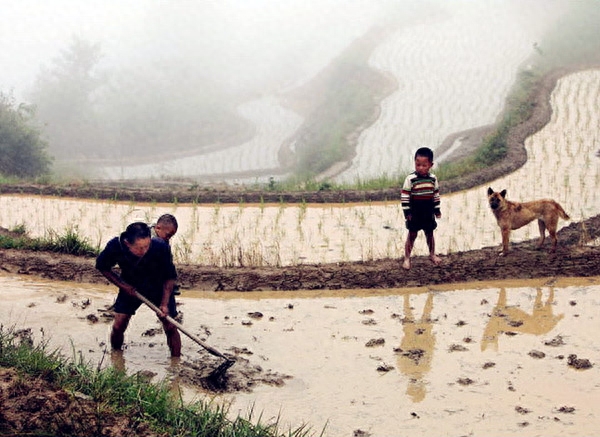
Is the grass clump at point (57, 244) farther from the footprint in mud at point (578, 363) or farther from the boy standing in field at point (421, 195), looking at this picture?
the footprint in mud at point (578, 363)

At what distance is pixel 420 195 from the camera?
24.2 ft

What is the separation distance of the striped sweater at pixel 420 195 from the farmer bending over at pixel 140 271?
8.89 feet

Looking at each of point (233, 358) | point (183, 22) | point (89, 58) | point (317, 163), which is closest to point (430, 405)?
point (233, 358)

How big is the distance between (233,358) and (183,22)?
35.8 meters

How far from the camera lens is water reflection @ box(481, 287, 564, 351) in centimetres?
620

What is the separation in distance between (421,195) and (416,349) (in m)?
1.91

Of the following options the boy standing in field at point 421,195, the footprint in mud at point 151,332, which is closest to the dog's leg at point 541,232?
the boy standing in field at point 421,195

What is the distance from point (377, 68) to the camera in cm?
2419

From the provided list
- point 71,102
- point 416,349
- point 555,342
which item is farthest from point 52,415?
point 71,102

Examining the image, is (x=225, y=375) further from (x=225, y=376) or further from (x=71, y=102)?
(x=71, y=102)

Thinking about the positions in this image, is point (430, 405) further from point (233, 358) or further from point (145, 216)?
point (145, 216)

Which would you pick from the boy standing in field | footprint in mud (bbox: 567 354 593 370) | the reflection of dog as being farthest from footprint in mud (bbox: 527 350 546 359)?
the reflection of dog

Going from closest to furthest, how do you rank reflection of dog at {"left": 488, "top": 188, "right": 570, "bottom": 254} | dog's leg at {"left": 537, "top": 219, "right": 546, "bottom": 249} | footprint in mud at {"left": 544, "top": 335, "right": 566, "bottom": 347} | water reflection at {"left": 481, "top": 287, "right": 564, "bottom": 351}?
footprint in mud at {"left": 544, "top": 335, "right": 566, "bottom": 347}
water reflection at {"left": 481, "top": 287, "right": 564, "bottom": 351}
reflection of dog at {"left": 488, "top": 188, "right": 570, "bottom": 254}
dog's leg at {"left": 537, "top": 219, "right": 546, "bottom": 249}

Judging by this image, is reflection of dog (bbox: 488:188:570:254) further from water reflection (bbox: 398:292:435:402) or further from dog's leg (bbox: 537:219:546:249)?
water reflection (bbox: 398:292:435:402)
